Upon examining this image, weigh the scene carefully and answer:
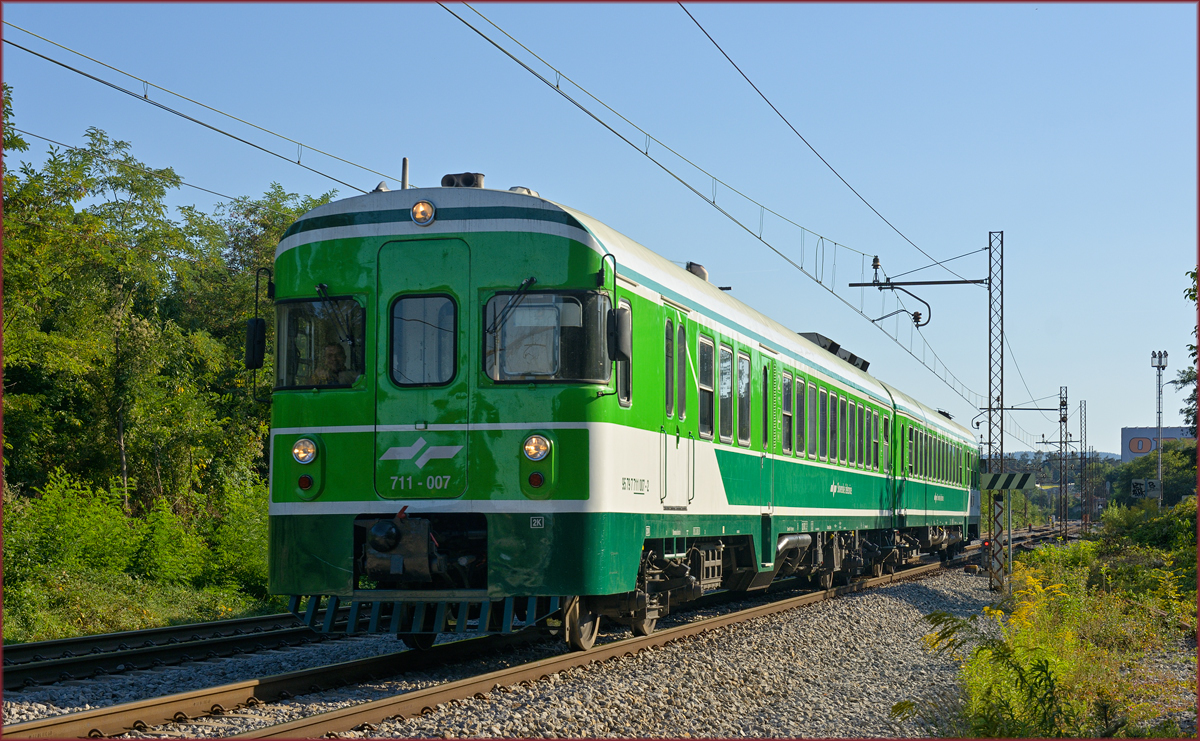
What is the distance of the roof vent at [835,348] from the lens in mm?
20703

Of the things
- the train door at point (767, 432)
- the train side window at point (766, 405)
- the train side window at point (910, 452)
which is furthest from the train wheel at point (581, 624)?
the train side window at point (910, 452)

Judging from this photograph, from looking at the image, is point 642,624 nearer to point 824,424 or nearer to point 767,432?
point 767,432

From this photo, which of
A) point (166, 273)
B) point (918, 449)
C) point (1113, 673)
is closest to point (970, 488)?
point (918, 449)

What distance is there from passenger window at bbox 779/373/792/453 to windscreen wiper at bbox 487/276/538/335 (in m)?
6.60

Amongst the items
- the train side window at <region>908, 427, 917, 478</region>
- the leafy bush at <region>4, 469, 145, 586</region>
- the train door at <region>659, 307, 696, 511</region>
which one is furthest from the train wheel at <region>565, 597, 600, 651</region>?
the train side window at <region>908, 427, 917, 478</region>

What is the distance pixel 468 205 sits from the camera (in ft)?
31.4

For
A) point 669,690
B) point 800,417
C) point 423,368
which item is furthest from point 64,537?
point 669,690

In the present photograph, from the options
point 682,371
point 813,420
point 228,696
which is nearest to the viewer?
point 228,696

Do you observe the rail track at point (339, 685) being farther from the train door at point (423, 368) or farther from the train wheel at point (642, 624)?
the train door at point (423, 368)

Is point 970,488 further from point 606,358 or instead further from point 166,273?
point 606,358

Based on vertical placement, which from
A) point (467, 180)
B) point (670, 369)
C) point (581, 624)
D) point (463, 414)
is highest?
point (467, 180)

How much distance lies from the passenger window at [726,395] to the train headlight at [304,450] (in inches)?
183

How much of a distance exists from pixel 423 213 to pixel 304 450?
7.10ft

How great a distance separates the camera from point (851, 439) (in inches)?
779
